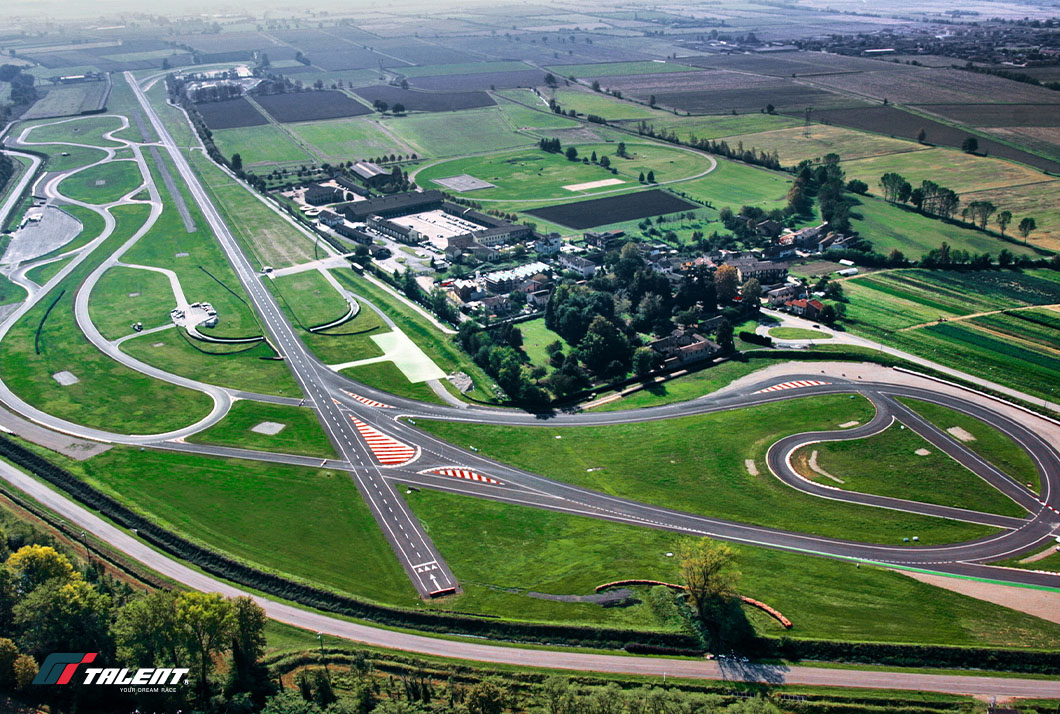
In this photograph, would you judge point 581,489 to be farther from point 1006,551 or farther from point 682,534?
point 1006,551

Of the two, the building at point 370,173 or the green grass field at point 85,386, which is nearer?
the green grass field at point 85,386

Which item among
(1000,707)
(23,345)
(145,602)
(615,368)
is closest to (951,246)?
(615,368)

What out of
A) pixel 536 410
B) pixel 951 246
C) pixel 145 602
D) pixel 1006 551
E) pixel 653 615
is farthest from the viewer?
pixel 951 246

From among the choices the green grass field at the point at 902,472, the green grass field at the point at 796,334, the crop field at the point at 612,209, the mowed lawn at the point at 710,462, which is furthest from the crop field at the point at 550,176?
the green grass field at the point at 902,472

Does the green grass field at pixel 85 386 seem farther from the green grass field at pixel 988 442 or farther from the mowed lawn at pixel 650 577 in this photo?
the green grass field at pixel 988 442

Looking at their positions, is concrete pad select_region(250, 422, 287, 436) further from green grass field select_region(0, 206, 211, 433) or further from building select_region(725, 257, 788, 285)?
building select_region(725, 257, 788, 285)

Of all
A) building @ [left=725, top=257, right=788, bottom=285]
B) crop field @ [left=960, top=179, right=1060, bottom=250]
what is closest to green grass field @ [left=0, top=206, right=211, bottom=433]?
building @ [left=725, top=257, right=788, bottom=285]
